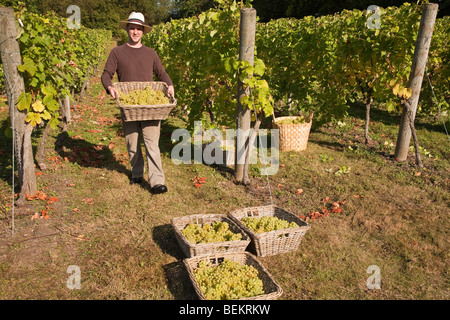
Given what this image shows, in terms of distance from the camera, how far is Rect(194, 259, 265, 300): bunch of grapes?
9.08ft

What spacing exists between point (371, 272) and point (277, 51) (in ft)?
21.7

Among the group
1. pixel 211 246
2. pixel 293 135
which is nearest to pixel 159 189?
pixel 211 246

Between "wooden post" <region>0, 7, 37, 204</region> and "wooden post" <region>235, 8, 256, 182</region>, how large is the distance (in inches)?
107

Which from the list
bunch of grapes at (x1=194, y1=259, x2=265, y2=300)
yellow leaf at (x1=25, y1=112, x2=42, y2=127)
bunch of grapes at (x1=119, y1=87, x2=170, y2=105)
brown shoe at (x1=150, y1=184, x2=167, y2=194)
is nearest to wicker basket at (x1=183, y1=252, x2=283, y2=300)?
bunch of grapes at (x1=194, y1=259, x2=265, y2=300)

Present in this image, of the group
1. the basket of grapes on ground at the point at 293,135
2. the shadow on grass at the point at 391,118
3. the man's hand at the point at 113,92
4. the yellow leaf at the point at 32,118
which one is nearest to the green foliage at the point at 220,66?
the basket of grapes on ground at the point at 293,135

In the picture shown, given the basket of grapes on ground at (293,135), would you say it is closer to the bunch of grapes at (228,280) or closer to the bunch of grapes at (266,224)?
the bunch of grapes at (266,224)

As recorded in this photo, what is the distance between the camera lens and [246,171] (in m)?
5.21

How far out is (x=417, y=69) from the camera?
5.55 meters

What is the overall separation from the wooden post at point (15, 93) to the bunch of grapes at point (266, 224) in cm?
282

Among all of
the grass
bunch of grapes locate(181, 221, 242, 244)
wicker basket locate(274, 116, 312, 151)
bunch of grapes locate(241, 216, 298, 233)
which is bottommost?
the grass

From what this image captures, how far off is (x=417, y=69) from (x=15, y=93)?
570cm

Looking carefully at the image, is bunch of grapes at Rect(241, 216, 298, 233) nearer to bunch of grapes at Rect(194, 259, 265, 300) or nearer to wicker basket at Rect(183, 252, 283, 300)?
wicker basket at Rect(183, 252, 283, 300)
